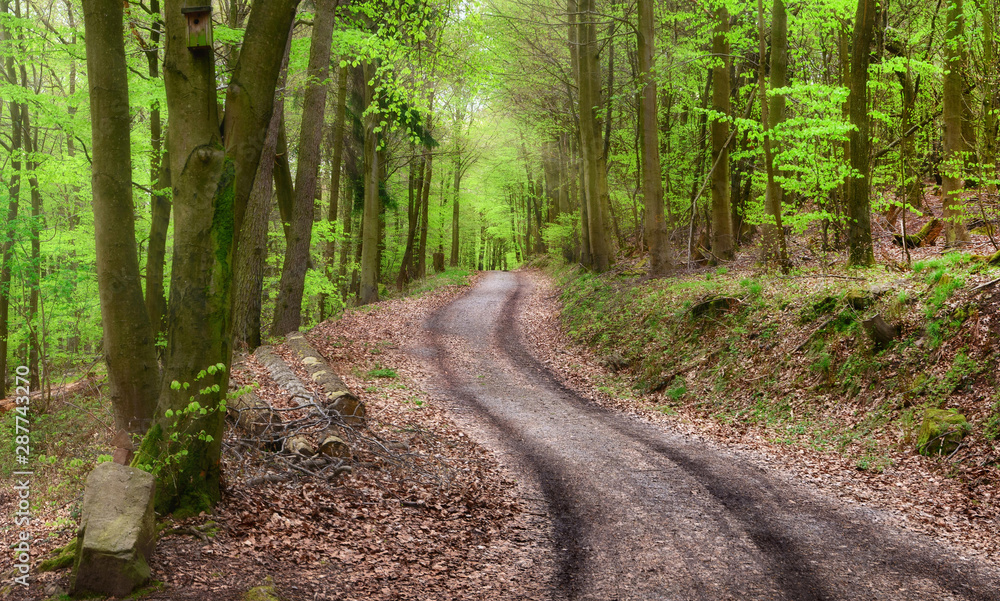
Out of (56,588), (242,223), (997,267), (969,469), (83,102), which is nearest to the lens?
(56,588)

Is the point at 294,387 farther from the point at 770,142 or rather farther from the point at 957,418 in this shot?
the point at 770,142

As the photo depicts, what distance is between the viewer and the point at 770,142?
41.4 ft

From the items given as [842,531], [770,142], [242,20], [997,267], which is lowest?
[842,531]

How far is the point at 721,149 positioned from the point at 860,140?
3914 millimetres

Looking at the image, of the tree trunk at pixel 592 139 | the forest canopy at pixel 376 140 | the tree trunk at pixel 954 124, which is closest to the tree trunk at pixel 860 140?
the forest canopy at pixel 376 140

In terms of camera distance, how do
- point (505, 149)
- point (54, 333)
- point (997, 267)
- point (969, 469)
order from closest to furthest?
point (969, 469) < point (997, 267) < point (54, 333) < point (505, 149)

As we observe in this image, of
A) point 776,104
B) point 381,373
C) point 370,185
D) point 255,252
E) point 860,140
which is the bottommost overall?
point 381,373

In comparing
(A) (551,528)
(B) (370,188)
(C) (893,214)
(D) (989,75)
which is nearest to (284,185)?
(B) (370,188)

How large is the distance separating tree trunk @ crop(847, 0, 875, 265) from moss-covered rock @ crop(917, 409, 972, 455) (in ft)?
15.7

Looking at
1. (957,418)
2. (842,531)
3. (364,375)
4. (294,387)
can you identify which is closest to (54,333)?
(364,375)

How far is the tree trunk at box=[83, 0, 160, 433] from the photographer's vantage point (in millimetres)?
5215

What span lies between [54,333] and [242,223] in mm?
14795

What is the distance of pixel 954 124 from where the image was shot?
1126 centimetres

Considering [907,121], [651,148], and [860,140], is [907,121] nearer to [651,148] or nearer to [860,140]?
[860,140]
